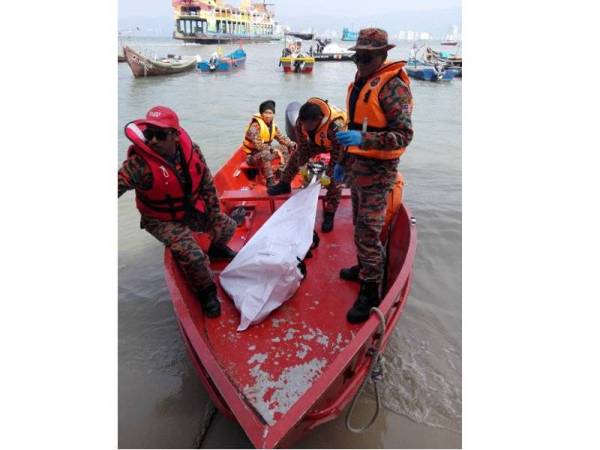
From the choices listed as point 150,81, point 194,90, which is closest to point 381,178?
point 194,90

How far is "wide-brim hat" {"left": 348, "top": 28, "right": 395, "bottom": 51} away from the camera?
2379 mm

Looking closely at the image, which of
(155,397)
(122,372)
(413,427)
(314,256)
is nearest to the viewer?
(413,427)

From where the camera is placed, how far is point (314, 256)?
12.6 feet

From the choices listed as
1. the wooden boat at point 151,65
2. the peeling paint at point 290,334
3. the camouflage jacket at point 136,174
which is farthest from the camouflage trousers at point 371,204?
the wooden boat at point 151,65

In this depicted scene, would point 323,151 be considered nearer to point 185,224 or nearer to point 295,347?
point 185,224

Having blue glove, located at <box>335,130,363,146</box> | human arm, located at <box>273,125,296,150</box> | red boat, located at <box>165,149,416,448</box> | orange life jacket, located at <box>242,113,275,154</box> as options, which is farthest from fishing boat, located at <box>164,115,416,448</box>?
human arm, located at <box>273,125,296,150</box>

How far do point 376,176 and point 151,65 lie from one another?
2790cm

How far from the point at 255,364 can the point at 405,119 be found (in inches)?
74.0

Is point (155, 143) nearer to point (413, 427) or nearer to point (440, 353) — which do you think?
point (413, 427)

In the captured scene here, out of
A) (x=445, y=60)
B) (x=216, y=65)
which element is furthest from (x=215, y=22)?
(x=445, y=60)

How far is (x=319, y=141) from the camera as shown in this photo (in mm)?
3832

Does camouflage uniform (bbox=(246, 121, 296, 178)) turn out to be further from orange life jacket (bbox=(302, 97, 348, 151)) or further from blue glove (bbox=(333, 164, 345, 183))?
blue glove (bbox=(333, 164, 345, 183))

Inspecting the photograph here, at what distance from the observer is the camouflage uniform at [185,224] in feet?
8.27

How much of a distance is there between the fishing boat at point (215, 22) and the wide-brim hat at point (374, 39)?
2492 inches
